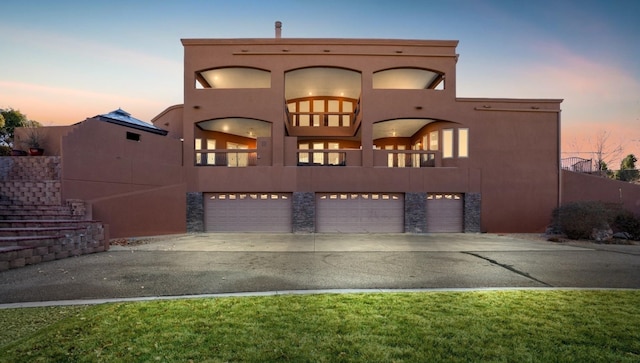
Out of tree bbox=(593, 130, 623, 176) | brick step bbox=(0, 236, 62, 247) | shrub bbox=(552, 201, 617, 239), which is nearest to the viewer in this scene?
brick step bbox=(0, 236, 62, 247)

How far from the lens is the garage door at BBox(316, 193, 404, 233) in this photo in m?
17.3

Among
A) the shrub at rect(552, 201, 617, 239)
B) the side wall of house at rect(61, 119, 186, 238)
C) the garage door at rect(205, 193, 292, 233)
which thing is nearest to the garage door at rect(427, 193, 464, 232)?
the shrub at rect(552, 201, 617, 239)

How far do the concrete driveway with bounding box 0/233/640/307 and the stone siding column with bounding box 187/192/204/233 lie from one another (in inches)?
223

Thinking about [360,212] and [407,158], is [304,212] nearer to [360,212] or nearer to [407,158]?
[360,212]

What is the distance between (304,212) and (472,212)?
10.5 m

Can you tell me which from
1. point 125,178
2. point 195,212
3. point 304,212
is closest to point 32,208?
point 125,178

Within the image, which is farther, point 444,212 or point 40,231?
point 444,212

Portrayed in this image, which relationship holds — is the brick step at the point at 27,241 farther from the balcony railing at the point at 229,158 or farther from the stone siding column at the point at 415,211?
the stone siding column at the point at 415,211

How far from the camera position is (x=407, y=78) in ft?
67.5

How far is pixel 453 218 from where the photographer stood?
696 inches

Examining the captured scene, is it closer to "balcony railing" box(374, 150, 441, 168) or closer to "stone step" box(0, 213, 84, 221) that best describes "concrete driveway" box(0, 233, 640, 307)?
"stone step" box(0, 213, 84, 221)

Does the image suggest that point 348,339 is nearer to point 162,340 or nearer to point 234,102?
point 162,340

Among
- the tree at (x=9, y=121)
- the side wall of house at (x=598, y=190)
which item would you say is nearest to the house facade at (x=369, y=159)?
the side wall of house at (x=598, y=190)

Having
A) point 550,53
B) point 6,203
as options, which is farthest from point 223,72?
point 550,53
